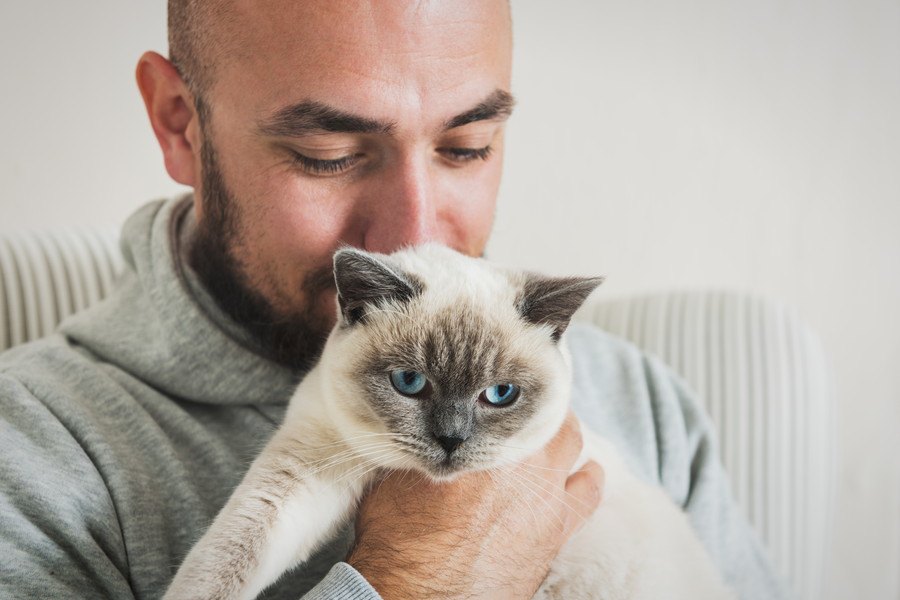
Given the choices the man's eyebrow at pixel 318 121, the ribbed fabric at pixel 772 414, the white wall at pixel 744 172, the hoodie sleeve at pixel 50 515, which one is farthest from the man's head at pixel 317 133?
the ribbed fabric at pixel 772 414

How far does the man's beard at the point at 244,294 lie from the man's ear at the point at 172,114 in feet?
0.29

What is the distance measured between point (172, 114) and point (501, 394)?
3.59 ft

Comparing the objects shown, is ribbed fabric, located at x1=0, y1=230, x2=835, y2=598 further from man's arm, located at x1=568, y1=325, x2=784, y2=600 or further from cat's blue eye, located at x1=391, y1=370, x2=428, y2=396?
cat's blue eye, located at x1=391, y1=370, x2=428, y2=396

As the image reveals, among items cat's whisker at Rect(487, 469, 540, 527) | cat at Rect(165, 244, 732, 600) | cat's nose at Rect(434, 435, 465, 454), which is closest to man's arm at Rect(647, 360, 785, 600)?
cat at Rect(165, 244, 732, 600)

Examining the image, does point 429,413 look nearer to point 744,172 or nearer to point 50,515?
point 50,515

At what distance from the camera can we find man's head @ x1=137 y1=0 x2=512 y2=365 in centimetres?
146

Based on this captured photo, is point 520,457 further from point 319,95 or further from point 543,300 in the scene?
point 319,95

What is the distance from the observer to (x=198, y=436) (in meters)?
1.59

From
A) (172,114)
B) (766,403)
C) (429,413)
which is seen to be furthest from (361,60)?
(766,403)

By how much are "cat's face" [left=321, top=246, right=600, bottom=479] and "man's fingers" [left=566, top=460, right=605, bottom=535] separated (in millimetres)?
126

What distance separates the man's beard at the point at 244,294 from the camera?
1.67 m

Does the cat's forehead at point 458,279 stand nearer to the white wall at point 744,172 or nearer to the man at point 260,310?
the man at point 260,310

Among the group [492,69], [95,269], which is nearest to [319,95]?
[492,69]

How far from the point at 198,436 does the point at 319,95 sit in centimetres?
78
